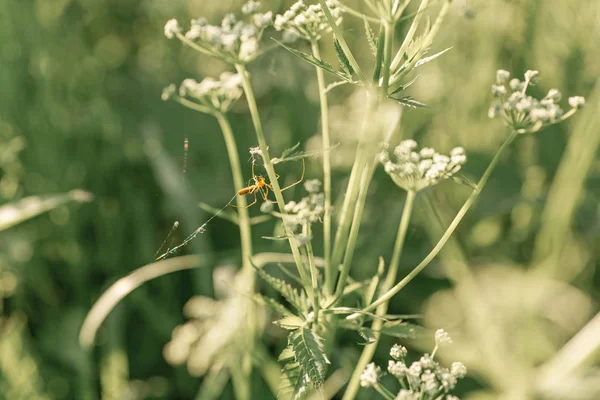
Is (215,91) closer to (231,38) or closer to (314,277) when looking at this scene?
(231,38)

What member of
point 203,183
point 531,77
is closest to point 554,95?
point 531,77

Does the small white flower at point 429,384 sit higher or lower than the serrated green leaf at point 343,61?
lower

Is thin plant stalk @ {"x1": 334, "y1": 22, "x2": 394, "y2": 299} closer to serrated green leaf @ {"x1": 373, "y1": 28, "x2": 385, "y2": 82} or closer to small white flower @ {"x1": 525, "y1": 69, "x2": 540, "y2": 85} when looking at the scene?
serrated green leaf @ {"x1": 373, "y1": 28, "x2": 385, "y2": 82}

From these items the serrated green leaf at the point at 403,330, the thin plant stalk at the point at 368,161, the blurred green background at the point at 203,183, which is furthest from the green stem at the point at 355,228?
the blurred green background at the point at 203,183

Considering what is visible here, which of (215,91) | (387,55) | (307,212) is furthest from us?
(215,91)

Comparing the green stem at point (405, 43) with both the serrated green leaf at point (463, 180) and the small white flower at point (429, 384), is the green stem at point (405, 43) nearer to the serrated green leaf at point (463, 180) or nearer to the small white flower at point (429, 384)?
the serrated green leaf at point (463, 180)

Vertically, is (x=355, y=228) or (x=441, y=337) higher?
(x=355, y=228)

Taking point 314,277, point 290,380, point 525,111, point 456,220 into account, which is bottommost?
point 290,380
